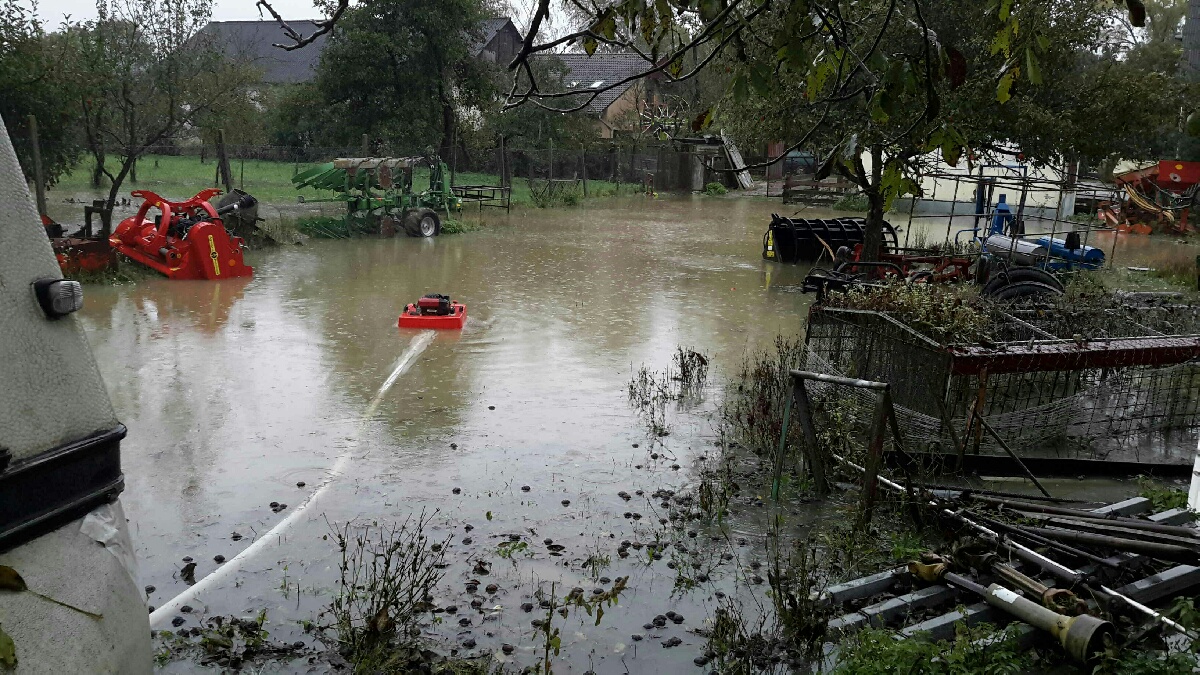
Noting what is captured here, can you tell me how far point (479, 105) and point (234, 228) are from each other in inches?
711

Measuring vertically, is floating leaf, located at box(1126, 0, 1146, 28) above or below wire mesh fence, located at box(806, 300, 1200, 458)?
above

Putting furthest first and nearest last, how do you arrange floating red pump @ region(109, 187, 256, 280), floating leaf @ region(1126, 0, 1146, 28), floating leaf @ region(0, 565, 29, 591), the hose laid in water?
floating red pump @ region(109, 187, 256, 280) < the hose laid in water < floating leaf @ region(1126, 0, 1146, 28) < floating leaf @ region(0, 565, 29, 591)

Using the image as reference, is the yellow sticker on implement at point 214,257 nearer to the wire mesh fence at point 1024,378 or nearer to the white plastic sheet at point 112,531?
the wire mesh fence at point 1024,378

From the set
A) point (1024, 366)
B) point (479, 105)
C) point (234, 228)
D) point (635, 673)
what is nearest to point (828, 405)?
point (1024, 366)

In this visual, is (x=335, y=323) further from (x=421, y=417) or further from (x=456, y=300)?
(x=421, y=417)

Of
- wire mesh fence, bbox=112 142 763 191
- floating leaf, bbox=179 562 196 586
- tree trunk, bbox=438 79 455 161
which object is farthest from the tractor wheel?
floating leaf, bbox=179 562 196 586

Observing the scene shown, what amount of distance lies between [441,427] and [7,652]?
257 inches

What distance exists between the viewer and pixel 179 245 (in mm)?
16031

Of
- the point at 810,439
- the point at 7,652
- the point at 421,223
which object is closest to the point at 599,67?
the point at 421,223

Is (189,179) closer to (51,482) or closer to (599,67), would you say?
(599,67)

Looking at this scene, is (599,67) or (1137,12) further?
(599,67)

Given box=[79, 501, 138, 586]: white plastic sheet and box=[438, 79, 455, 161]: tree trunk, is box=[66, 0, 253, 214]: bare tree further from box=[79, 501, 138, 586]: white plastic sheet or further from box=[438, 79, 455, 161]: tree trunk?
box=[79, 501, 138, 586]: white plastic sheet

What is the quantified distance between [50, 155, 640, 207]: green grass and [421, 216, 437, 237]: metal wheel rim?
5.98 m

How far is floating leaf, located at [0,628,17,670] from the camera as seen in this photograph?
236 centimetres
